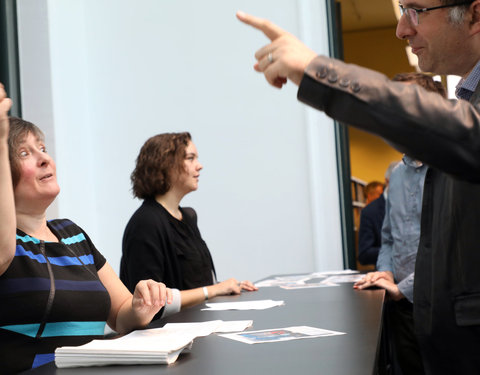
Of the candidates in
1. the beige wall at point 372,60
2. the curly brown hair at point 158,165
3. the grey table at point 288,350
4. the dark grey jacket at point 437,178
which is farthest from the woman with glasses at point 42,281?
the beige wall at point 372,60

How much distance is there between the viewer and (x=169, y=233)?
10.3 feet

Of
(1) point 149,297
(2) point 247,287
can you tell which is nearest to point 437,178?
(1) point 149,297

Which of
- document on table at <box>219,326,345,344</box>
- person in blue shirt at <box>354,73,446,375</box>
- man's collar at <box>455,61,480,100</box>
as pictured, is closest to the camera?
man's collar at <box>455,61,480,100</box>

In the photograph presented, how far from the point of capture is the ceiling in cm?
897

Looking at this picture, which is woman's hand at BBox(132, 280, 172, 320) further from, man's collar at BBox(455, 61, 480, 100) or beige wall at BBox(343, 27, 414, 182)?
beige wall at BBox(343, 27, 414, 182)

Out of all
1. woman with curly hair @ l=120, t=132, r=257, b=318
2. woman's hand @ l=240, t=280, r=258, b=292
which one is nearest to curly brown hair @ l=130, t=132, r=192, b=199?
woman with curly hair @ l=120, t=132, r=257, b=318

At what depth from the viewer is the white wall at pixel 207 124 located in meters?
4.95

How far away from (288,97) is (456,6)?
380 centimetres

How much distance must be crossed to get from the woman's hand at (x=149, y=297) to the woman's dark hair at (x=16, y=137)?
56 centimetres

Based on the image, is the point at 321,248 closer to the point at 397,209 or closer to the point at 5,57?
the point at 397,209

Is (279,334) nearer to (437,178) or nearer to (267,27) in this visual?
(437,178)

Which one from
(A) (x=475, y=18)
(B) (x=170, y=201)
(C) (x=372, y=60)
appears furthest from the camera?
(C) (x=372, y=60)

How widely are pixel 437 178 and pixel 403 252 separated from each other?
5.10 feet

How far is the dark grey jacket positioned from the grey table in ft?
0.56
